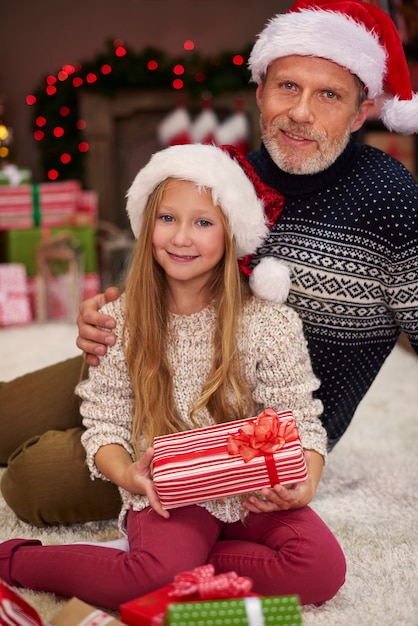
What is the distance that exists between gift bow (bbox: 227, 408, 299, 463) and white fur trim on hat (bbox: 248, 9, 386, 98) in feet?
2.67

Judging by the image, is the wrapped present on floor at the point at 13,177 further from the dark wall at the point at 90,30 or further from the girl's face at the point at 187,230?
the girl's face at the point at 187,230

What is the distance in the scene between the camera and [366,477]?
1.94 metres

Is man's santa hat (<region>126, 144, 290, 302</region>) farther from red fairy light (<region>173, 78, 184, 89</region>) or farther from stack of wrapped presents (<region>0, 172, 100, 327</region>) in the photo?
red fairy light (<region>173, 78, 184, 89</region>)

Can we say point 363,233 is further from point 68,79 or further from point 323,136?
point 68,79

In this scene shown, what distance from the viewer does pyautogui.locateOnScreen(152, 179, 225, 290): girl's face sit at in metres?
1.45

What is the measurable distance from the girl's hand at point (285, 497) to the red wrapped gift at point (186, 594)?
0.22m

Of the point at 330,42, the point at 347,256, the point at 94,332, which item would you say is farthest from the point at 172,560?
the point at 330,42

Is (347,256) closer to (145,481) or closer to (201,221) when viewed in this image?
(201,221)

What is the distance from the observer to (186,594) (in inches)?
43.1

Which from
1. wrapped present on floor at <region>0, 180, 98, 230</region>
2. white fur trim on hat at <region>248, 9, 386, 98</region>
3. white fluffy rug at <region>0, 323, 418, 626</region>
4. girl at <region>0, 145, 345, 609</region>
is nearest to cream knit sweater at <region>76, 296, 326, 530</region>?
girl at <region>0, 145, 345, 609</region>

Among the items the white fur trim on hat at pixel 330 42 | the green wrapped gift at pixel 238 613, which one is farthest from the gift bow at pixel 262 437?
the white fur trim on hat at pixel 330 42

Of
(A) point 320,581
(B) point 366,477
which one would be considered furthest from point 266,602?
(B) point 366,477

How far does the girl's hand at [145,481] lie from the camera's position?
1313mm

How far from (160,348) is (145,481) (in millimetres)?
277
